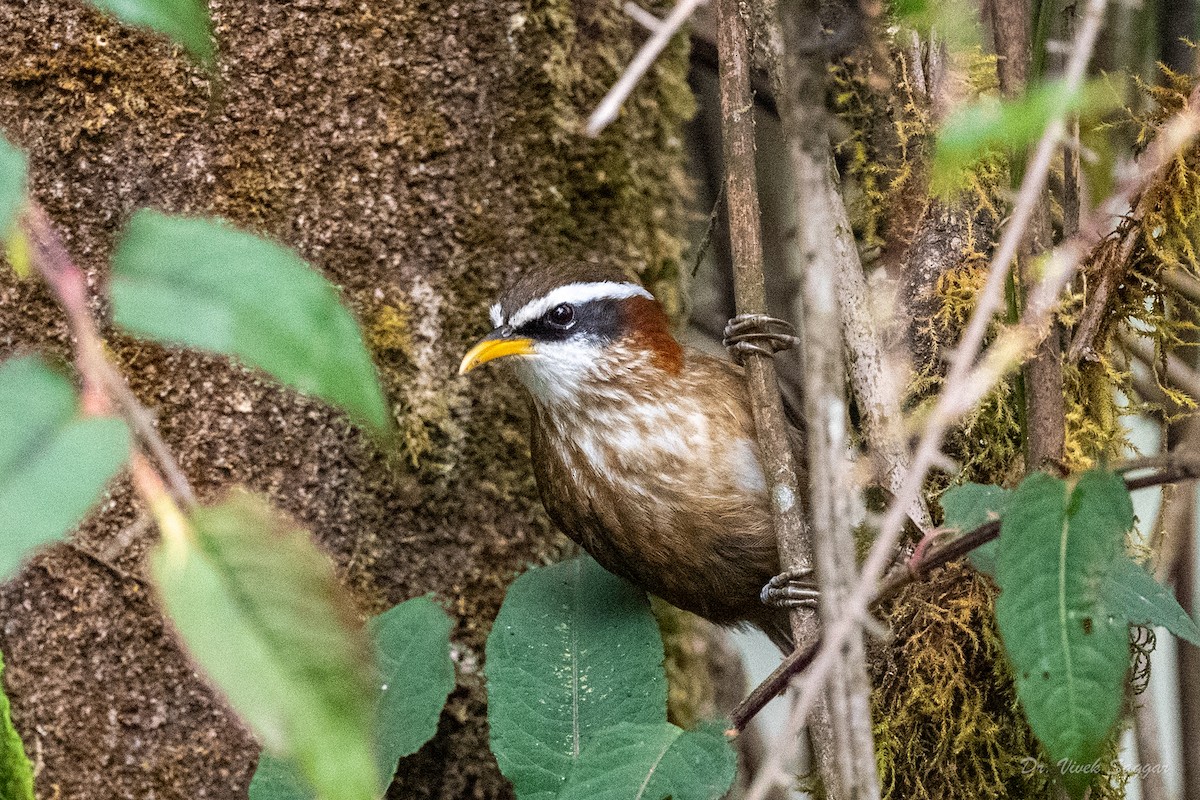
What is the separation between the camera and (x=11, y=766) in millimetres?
1516

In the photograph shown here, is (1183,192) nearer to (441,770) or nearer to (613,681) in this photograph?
(613,681)

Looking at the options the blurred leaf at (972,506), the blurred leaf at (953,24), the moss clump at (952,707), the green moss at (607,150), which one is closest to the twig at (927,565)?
the blurred leaf at (972,506)

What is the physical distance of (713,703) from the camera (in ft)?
10.7

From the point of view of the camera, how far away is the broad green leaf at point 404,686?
202 centimetres

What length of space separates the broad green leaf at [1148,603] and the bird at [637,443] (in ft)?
2.87

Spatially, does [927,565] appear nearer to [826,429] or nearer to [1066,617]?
[1066,617]

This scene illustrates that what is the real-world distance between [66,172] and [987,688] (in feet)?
6.73

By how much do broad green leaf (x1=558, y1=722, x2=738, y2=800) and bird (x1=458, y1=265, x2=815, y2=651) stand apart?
25.1 inches

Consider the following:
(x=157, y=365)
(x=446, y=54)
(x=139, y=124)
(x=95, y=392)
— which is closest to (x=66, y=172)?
(x=139, y=124)

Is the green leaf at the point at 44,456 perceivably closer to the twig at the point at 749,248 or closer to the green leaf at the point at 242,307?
the green leaf at the point at 242,307

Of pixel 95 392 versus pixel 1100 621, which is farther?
pixel 1100 621

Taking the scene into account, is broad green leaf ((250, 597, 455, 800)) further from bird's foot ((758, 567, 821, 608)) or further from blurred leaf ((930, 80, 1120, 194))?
blurred leaf ((930, 80, 1120, 194))

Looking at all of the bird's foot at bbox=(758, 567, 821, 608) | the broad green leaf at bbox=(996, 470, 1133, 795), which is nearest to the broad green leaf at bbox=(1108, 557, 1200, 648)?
the broad green leaf at bbox=(996, 470, 1133, 795)

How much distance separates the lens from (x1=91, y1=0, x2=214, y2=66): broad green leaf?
85cm
